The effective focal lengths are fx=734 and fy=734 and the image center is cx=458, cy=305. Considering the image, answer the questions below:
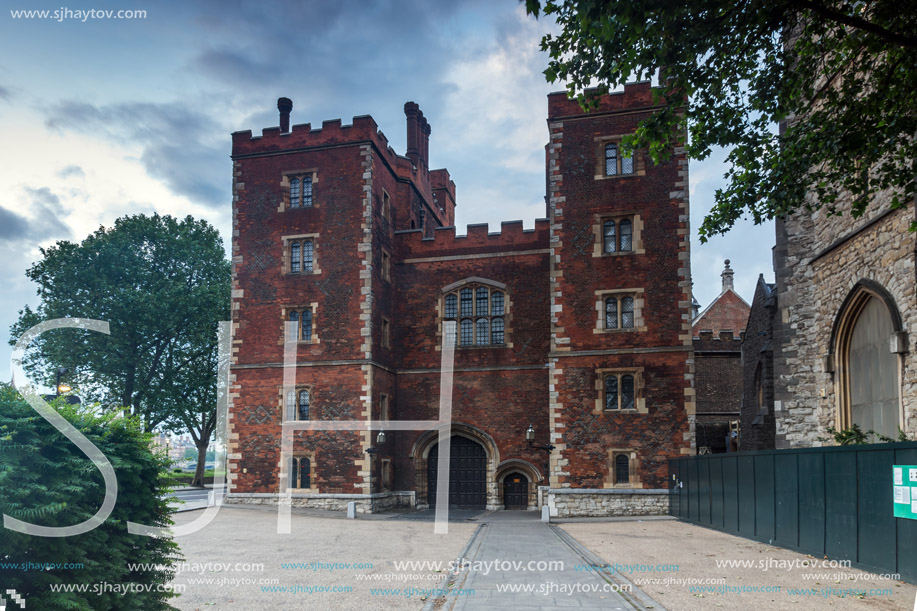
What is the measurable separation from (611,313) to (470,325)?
6.07m

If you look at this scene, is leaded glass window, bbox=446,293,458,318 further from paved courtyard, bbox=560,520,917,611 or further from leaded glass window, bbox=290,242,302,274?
paved courtyard, bbox=560,520,917,611

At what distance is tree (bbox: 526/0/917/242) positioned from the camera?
9.29 metres

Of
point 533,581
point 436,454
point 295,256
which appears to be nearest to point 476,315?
point 436,454

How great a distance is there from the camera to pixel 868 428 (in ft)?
51.3

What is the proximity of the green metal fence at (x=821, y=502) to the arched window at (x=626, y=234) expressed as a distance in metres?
9.46

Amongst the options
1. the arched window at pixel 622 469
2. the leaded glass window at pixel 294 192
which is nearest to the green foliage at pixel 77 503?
the arched window at pixel 622 469

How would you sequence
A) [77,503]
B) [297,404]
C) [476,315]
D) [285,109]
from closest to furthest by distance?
[77,503], [297,404], [476,315], [285,109]

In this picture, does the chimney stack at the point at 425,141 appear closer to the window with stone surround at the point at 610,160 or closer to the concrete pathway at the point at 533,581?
the window with stone surround at the point at 610,160

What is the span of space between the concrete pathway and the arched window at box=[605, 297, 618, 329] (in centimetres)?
1074

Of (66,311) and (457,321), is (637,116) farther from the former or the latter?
(66,311)

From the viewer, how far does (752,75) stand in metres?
11.0

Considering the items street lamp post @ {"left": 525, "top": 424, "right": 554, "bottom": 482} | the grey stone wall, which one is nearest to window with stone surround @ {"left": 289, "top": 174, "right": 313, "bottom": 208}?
street lamp post @ {"left": 525, "top": 424, "right": 554, "bottom": 482}

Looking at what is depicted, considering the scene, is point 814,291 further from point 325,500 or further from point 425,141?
point 425,141

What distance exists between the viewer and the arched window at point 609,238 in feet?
87.1
